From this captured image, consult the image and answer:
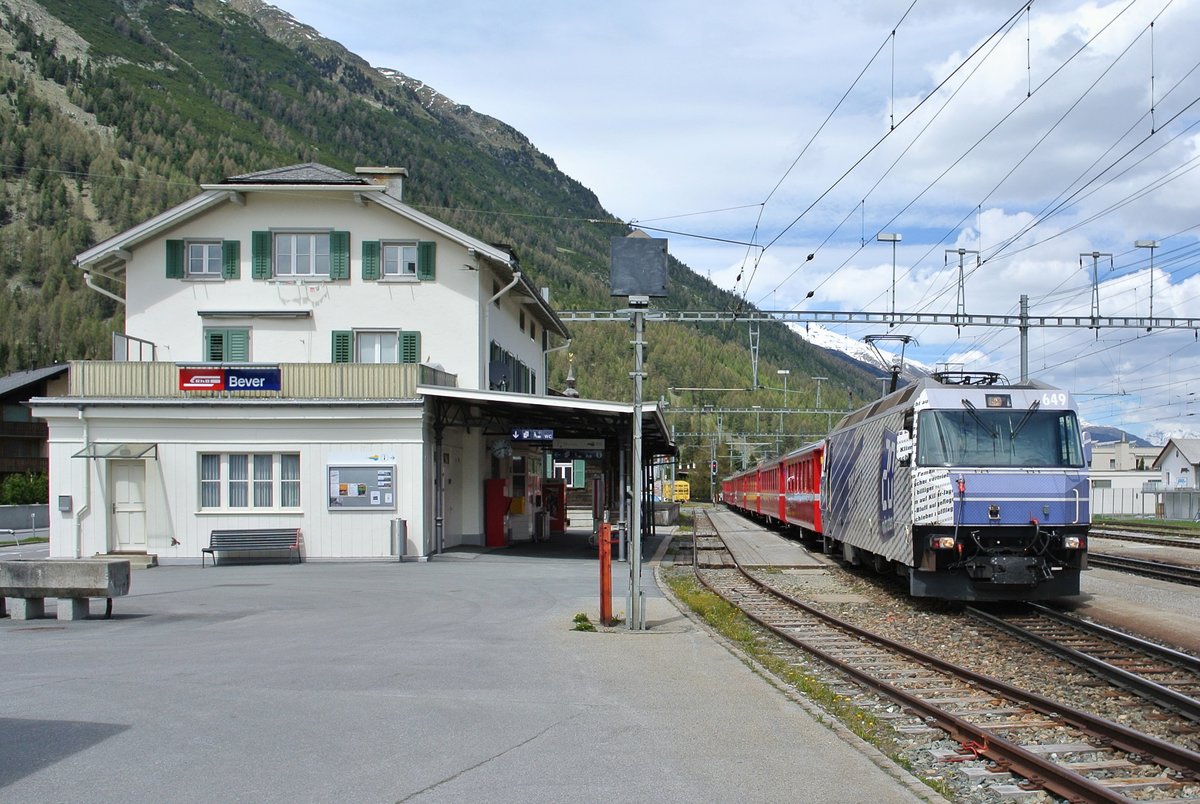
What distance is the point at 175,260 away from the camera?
27812mm

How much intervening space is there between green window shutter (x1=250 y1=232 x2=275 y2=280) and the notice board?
6.74m

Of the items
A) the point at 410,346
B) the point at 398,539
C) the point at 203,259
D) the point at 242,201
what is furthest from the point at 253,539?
the point at 242,201

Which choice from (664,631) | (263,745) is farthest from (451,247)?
(263,745)

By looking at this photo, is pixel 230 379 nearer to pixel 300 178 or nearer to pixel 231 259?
pixel 231 259

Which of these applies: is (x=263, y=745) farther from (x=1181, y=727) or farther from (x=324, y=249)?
(x=324, y=249)

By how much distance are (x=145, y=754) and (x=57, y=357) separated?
88907 mm

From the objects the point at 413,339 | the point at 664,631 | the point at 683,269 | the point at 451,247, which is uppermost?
the point at 683,269

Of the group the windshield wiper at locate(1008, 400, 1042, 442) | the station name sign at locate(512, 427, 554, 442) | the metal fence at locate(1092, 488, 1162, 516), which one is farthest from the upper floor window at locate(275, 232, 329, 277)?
the metal fence at locate(1092, 488, 1162, 516)

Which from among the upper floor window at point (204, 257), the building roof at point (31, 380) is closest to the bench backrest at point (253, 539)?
the upper floor window at point (204, 257)

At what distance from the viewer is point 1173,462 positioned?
8262 cm

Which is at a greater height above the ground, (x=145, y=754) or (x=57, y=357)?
(x=57, y=357)

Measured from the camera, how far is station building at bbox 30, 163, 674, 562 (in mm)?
23609

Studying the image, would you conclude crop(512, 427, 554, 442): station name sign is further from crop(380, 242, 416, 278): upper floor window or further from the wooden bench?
crop(380, 242, 416, 278): upper floor window

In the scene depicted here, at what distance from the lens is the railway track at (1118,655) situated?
8.95 metres
